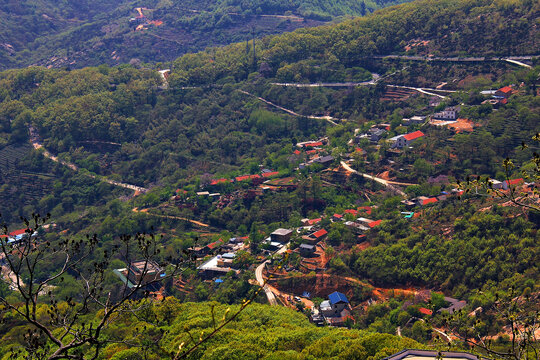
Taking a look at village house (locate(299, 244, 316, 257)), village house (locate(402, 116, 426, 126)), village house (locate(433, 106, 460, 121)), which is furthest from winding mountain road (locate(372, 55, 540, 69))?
village house (locate(299, 244, 316, 257))

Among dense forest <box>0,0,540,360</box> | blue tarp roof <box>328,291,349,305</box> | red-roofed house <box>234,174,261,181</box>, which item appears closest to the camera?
dense forest <box>0,0,540,360</box>

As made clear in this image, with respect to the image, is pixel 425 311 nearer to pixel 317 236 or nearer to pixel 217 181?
pixel 317 236

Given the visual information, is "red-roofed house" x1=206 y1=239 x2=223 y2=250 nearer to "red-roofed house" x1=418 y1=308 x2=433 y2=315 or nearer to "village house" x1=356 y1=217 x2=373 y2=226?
"village house" x1=356 y1=217 x2=373 y2=226

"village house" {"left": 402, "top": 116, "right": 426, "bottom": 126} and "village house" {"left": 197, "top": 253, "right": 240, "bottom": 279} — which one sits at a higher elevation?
"village house" {"left": 402, "top": 116, "right": 426, "bottom": 126}

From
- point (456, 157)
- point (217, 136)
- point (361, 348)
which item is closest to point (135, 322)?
point (361, 348)

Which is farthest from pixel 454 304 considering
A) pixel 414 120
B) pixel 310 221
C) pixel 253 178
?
pixel 414 120

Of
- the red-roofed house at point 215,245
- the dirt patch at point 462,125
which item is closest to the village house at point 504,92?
the dirt patch at point 462,125
